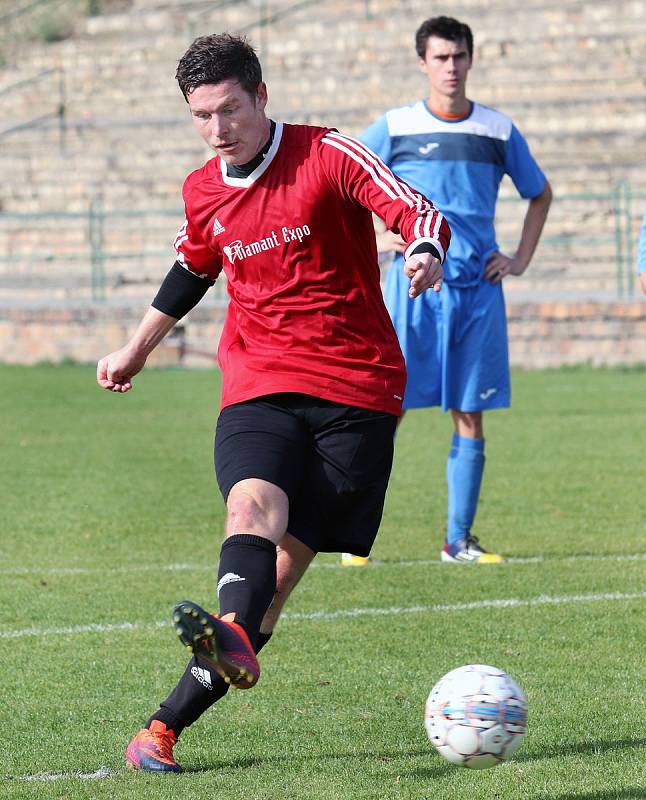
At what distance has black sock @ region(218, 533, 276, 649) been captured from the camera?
3891 mm

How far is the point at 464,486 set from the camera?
765cm

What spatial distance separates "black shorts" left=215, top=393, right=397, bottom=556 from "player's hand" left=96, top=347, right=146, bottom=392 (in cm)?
47

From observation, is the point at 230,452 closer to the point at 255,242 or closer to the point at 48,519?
the point at 255,242

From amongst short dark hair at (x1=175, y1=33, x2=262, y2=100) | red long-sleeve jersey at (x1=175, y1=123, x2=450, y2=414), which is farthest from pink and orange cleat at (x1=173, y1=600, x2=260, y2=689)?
short dark hair at (x1=175, y1=33, x2=262, y2=100)

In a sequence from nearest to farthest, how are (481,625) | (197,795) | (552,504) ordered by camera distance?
(197,795) → (481,625) → (552,504)

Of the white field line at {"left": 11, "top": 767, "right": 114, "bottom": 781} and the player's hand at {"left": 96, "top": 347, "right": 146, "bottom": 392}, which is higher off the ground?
the player's hand at {"left": 96, "top": 347, "right": 146, "bottom": 392}

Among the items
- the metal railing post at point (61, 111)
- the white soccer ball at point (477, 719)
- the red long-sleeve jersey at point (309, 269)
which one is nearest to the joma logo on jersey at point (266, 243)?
the red long-sleeve jersey at point (309, 269)

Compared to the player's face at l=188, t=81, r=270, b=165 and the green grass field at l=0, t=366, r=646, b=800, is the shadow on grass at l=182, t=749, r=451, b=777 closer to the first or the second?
the green grass field at l=0, t=366, r=646, b=800

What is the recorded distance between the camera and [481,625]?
20.0 feet

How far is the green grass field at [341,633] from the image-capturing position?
14.1 ft

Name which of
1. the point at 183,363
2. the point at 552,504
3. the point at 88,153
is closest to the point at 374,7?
the point at 88,153

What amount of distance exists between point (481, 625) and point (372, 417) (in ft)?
6.56

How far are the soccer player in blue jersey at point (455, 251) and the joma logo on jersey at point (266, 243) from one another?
3.10 metres

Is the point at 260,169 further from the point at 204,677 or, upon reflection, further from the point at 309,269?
the point at 204,677
